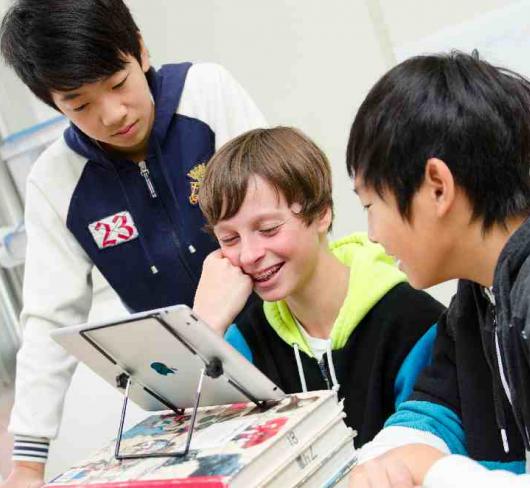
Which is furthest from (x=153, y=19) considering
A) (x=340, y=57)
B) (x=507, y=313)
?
(x=507, y=313)

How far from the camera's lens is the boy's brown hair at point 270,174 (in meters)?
1.22

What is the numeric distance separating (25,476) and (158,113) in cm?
64

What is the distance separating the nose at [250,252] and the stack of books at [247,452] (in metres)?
0.29

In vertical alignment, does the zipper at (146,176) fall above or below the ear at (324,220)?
above

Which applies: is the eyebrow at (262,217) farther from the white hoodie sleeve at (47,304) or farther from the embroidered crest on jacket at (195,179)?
the white hoodie sleeve at (47,304)

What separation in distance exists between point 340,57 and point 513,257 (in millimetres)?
1142

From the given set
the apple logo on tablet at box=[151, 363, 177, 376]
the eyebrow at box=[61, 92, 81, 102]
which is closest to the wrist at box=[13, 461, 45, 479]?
the apple logo on tablet at box=[151, 363, 177, 376]

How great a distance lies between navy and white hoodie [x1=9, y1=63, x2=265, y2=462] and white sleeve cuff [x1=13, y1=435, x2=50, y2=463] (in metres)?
0.03

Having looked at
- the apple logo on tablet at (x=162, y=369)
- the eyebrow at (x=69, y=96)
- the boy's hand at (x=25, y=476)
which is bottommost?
the boy's hand at (x=25, y=476)

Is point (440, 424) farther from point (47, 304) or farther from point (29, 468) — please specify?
point (47, 304)

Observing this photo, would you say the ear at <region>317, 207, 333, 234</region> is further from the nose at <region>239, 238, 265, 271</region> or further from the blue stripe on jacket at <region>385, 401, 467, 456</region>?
the blue stripe on jacket at <region>385, 401, 467, 456</region>

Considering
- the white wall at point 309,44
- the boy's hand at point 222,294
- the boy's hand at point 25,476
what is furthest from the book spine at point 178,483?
the white wall at point 309,44

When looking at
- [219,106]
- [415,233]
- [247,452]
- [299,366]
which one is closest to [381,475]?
[247,452]

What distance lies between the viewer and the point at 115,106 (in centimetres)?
130
